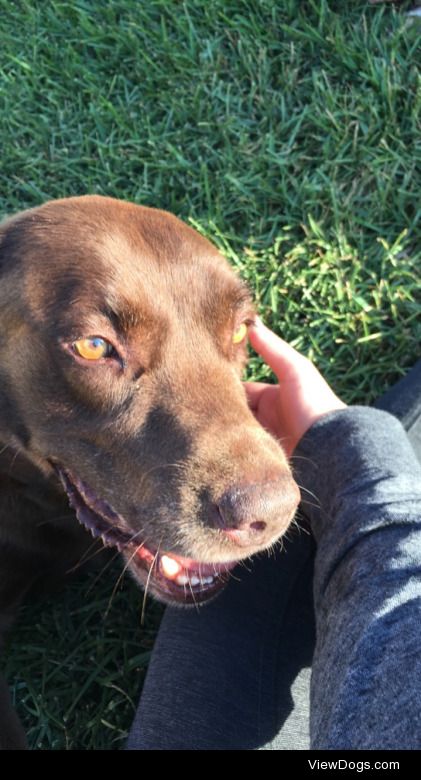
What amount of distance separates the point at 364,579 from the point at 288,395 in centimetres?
95

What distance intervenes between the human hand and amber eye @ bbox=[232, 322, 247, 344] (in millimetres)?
265

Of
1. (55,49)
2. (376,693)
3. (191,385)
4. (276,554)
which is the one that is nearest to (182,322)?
(191,385)

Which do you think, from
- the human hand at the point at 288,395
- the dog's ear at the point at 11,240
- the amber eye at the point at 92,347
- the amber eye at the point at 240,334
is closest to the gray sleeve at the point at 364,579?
the human hand at the point at 288,395

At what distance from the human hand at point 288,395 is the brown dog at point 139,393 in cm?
34

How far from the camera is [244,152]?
387 centimetres

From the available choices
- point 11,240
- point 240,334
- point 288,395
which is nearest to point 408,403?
point 288,395

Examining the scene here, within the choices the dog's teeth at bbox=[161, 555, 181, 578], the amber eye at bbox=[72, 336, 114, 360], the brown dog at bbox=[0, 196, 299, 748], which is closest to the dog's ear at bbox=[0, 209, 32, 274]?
the brown dog at bbox=[0, 196, 299, 748]

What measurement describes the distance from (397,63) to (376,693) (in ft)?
10.9

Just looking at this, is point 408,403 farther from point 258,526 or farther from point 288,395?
point 258,526

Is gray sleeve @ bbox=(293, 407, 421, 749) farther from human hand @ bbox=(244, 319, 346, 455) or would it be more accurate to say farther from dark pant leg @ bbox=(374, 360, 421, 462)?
dark pant leg @ bbox=(374, 360, 421, 462)

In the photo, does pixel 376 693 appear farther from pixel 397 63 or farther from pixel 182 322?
pixel 397 63

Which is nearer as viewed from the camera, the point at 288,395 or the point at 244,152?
the point at 288,395

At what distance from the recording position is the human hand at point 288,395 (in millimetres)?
2781
